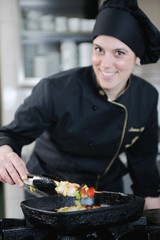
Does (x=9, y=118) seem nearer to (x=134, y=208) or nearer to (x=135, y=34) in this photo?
(x=135, y=34)

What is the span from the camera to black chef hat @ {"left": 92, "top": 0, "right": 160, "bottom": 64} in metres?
1.42

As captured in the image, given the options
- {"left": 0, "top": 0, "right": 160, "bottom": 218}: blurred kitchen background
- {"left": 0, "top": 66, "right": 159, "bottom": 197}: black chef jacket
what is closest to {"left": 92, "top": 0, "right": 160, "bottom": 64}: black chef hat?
{"left": 0, "top": 66, "right": 159, "bottom": 197}: black chef jacket

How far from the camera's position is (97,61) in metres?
1.47

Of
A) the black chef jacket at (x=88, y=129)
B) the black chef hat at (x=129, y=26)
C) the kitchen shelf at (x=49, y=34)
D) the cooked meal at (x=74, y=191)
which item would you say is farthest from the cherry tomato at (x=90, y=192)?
the kitchen shelf at (x=49, y=34)

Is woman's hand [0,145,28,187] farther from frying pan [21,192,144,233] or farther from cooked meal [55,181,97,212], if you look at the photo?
frying pan [21,192,144,233]

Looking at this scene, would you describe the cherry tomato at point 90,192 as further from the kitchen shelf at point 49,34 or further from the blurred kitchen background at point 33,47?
the kitchen shelf at point 49,34

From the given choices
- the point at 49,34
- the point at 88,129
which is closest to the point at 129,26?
the point at 88,129

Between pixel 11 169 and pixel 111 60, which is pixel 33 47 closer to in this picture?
pixel 111 60

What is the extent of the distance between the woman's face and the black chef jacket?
104 millimetres

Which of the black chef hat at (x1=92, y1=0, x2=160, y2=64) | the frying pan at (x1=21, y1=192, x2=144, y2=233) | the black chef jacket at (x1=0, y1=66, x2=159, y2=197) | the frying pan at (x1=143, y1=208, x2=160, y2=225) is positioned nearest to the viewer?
the frying pan at (x1=21, y1=192, x2=144, y2=233)

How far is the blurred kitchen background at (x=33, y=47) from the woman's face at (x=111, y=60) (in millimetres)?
1262

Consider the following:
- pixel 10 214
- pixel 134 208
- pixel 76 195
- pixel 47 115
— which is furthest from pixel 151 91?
pixel 10 214

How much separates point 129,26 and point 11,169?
0.66 m

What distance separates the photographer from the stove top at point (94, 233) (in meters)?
0.85
